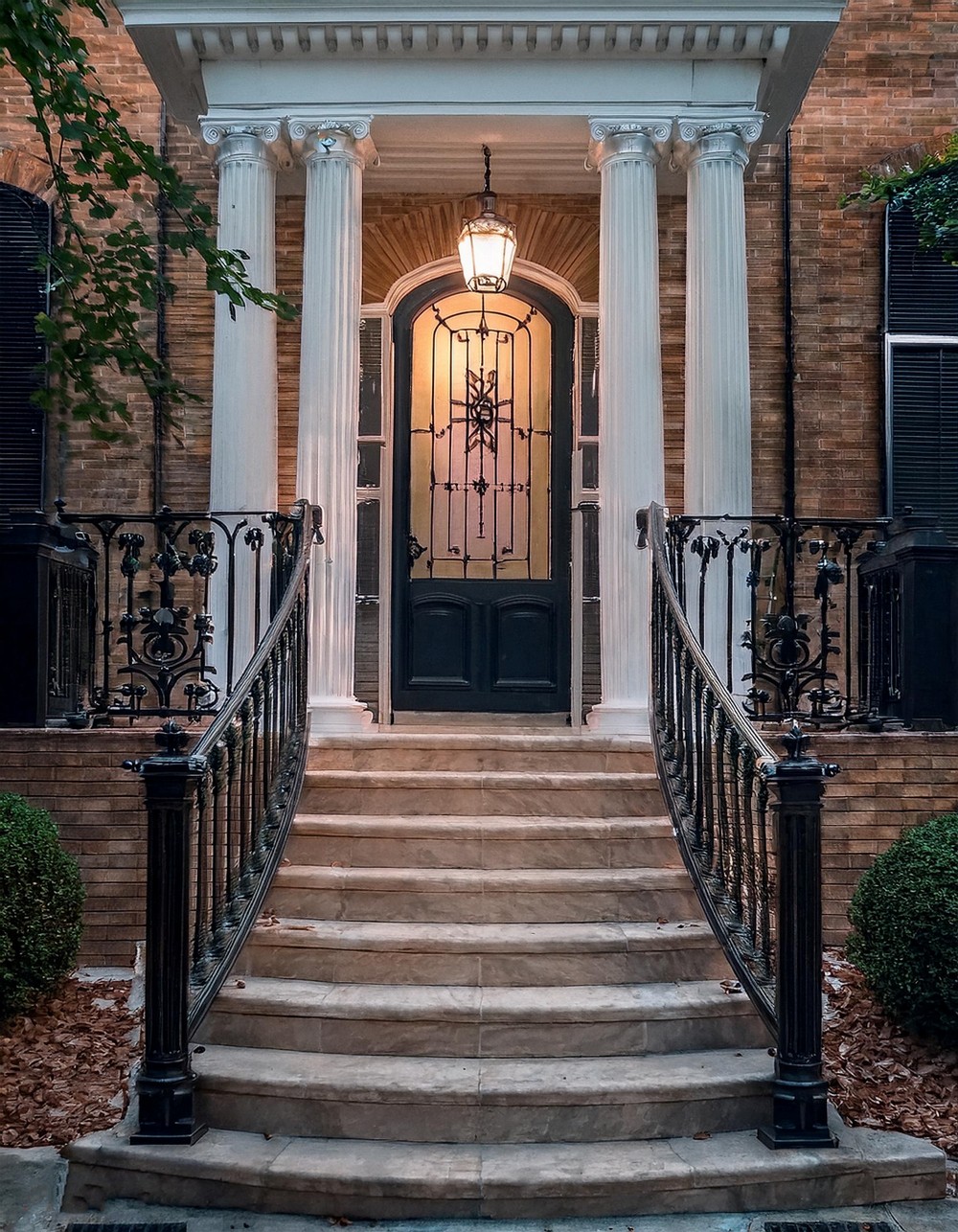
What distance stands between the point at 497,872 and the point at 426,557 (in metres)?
3.92

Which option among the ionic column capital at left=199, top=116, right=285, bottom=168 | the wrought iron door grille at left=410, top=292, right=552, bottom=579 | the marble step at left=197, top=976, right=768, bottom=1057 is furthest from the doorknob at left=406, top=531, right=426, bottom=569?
the marble step at left=197, top=976, right=768, bottom=1057

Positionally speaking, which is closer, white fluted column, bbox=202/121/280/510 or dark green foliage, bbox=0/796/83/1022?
dark green foliage, bbox=0/796/83/1022

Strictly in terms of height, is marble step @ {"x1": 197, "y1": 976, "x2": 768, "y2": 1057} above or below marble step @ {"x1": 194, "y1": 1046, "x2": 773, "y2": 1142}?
above

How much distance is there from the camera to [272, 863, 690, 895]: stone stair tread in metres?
5.38

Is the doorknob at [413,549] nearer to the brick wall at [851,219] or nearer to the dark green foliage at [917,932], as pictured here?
the brick wall at [851,219]

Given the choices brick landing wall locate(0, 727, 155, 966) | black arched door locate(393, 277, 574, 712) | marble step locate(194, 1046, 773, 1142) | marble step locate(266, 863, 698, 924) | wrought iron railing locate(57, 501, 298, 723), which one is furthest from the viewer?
black arched door locate(393, 277, 574, 712)

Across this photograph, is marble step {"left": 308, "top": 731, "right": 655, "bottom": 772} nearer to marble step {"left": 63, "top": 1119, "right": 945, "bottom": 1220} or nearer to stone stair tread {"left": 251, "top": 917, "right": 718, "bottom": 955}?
stone stair tread {"left": 251, "top": 917, "right": 718, "bottom": 955}

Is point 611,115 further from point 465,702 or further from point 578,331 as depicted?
point 465,702

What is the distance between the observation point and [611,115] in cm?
752

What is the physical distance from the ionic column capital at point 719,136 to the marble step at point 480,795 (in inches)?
152

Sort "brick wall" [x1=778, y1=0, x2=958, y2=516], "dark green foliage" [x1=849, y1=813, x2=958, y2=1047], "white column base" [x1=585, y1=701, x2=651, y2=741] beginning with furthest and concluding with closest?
"brick wall" [x1=778, y1=0, x2=958, y2=516] → "white column base" [x1=585, y1=701, x2=651, y2=741] → "dark green foliage" [x1=849, y1=813, x2=958, y2=1047]

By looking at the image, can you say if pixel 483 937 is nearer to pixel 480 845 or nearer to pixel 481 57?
pixel 480 845

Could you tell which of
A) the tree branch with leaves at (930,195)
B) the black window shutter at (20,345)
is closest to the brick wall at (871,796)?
the tree branch with leaves at (930,195)

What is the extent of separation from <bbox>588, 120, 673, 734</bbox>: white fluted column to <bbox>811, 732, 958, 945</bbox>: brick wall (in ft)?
3.91
